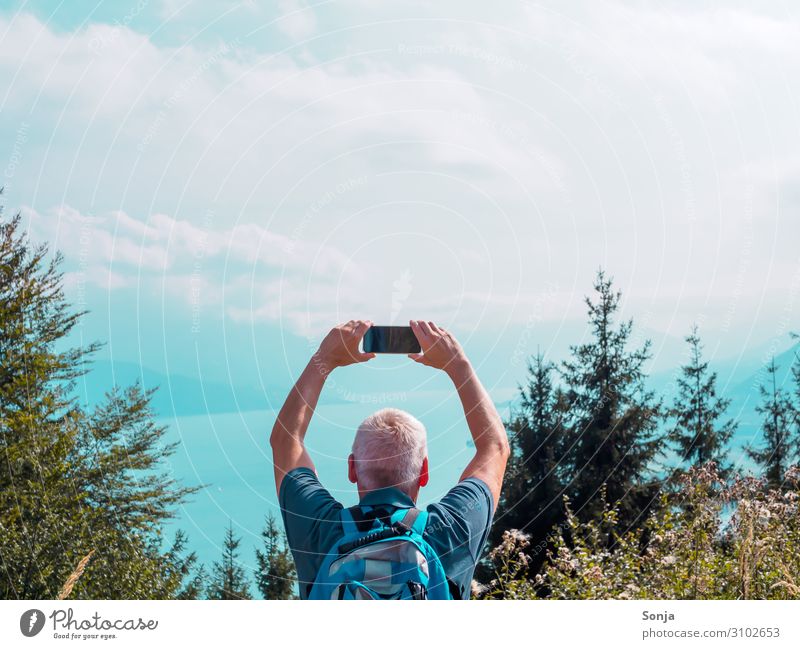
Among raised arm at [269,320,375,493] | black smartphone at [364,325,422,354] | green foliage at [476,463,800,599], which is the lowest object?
green foliage at [476,463,800,599]

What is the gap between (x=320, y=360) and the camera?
9.95ft

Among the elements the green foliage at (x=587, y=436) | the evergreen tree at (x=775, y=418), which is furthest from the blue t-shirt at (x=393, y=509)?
the green foliage at (x=587, y=436)

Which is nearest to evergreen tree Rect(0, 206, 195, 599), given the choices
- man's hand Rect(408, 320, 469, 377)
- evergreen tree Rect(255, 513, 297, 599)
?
evergreen tree Rect(255, 513, 297, 599)

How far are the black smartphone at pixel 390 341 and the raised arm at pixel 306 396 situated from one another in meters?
0.07

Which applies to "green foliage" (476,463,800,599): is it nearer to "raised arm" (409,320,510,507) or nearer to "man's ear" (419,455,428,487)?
"raised arm" (409,320,510,507)

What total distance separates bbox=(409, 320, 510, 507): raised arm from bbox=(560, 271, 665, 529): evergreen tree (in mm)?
10548

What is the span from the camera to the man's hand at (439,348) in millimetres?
2955

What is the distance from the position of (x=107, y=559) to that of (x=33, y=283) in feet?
12.4

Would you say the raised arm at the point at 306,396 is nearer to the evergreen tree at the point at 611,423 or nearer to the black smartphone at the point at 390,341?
the black smartphone at the point at 390,341

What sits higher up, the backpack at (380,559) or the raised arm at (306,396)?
the raised arm at (306,396)

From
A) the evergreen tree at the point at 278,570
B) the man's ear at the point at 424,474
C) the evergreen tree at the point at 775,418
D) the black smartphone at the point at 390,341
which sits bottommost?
the evergreen tree at the point at 278,570
